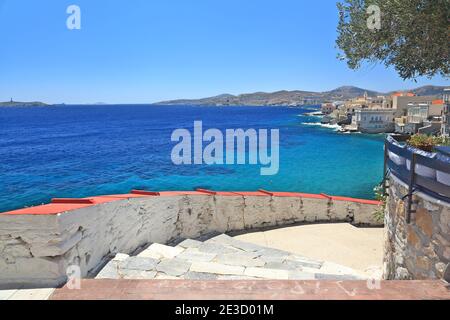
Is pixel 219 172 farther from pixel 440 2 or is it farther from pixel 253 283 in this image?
pixel 253 283

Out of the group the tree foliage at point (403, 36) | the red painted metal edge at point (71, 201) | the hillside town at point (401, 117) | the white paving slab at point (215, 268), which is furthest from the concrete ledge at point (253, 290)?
the hillside town at point (401, 117)

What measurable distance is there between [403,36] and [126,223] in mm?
7631

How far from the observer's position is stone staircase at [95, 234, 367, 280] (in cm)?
469

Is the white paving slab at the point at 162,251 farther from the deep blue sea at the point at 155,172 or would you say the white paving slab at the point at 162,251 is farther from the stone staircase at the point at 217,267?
the deep blue sea at the point at 155,172

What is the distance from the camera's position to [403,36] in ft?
25.1

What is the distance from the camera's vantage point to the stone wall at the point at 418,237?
3828 millimetres

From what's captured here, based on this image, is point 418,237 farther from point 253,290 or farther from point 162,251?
point 162,251

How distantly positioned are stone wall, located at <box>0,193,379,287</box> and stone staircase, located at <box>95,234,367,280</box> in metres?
0.49

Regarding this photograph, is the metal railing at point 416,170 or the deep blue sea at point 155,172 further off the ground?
the metal railing at point 416,170

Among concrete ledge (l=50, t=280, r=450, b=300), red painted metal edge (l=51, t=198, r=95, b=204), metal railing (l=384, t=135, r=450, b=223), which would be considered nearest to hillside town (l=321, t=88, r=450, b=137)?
metal railing (l=384, t=135, r=450, b=223)

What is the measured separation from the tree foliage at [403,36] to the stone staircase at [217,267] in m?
5.49

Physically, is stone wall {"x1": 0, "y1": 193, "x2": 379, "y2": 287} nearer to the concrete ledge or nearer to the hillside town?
the concrete ledge

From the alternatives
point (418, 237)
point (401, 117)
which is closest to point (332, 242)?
point (418, 237)
